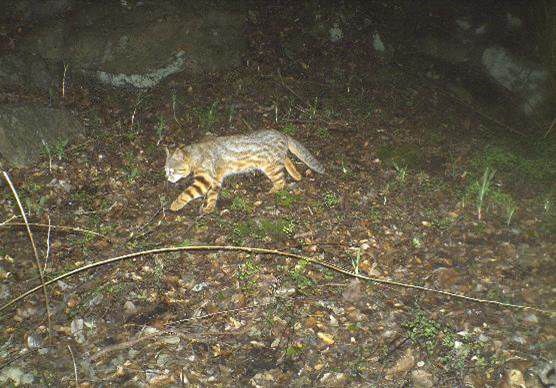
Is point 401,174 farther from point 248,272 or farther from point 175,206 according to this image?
point 175,206

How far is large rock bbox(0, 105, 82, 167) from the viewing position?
7180mm

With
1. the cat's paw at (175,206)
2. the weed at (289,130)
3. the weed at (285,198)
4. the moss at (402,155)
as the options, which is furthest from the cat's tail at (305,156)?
the cat's paw at (175,206)

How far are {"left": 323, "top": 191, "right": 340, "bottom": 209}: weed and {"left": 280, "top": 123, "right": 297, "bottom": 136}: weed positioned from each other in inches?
71.8

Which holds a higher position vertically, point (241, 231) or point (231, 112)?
point (231, 112)

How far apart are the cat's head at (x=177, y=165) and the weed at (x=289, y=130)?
7.29ft

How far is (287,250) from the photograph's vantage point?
6121 millimetres

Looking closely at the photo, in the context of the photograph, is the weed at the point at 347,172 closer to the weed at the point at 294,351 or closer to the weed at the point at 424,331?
the weed at the point at 424,331

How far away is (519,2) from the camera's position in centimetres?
1075

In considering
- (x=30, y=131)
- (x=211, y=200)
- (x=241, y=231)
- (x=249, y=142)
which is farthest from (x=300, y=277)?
(x=30, y=131)

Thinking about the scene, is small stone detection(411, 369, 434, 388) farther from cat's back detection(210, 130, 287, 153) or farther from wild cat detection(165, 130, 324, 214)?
cat's back detection(210, 130, 287, 153)

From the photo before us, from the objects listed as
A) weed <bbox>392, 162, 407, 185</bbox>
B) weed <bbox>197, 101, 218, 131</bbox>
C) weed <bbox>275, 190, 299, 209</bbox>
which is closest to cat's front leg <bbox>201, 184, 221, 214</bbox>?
weed <bbox>275, 190, 299, 209</bbox>

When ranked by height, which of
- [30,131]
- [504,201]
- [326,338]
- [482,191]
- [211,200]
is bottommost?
[326,338]

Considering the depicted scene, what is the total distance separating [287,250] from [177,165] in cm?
205

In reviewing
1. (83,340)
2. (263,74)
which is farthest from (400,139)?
(83,340)
